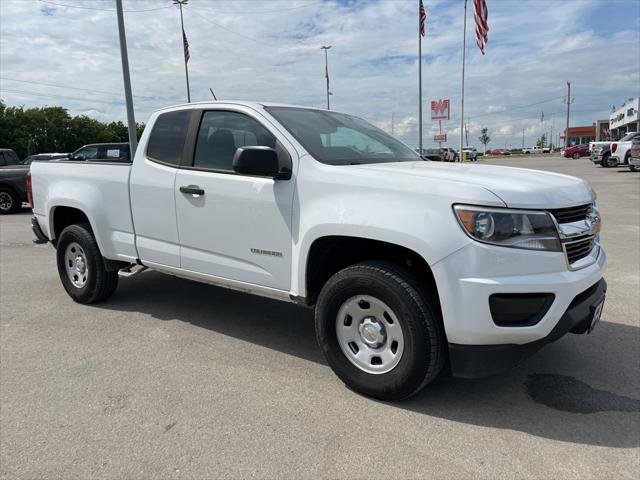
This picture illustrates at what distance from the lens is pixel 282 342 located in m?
4.30

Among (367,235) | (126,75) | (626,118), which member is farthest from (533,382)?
(626,118)

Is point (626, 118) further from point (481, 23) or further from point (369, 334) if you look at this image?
point (369, 334)

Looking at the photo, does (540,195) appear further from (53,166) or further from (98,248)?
(53,166)

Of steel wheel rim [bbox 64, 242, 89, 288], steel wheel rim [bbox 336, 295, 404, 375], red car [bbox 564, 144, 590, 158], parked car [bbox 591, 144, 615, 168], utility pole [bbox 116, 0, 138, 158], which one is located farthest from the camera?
red car [bbox 564, 144, 590, 158]

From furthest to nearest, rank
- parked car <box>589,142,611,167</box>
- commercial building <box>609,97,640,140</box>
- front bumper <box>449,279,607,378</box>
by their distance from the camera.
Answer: commercial building <box>609,97,640,140</box> < parked car <box>589,142,611,167</box> < front bumper <box>449,279,607,378</box>

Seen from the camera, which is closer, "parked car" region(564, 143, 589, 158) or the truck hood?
the truck hood

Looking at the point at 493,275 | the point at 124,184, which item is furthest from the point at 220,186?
the point at 493,275

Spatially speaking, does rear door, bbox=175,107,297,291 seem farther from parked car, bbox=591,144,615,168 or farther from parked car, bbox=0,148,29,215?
parked car, bbox=591,144,615,168

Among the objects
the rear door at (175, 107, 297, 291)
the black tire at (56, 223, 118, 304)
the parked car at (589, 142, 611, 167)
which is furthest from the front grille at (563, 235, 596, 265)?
the parked car at (589, 142, 611, 167)

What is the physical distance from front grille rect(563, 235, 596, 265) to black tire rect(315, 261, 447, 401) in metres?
0.79

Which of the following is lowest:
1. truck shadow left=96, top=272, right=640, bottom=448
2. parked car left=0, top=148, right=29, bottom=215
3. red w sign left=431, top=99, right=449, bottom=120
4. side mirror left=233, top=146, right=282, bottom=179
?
truck shadow left=96, top=272, right=640, bottom=448

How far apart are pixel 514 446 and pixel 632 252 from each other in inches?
228

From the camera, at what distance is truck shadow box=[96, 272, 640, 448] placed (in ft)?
9.75

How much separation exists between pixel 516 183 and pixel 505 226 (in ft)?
1.10
